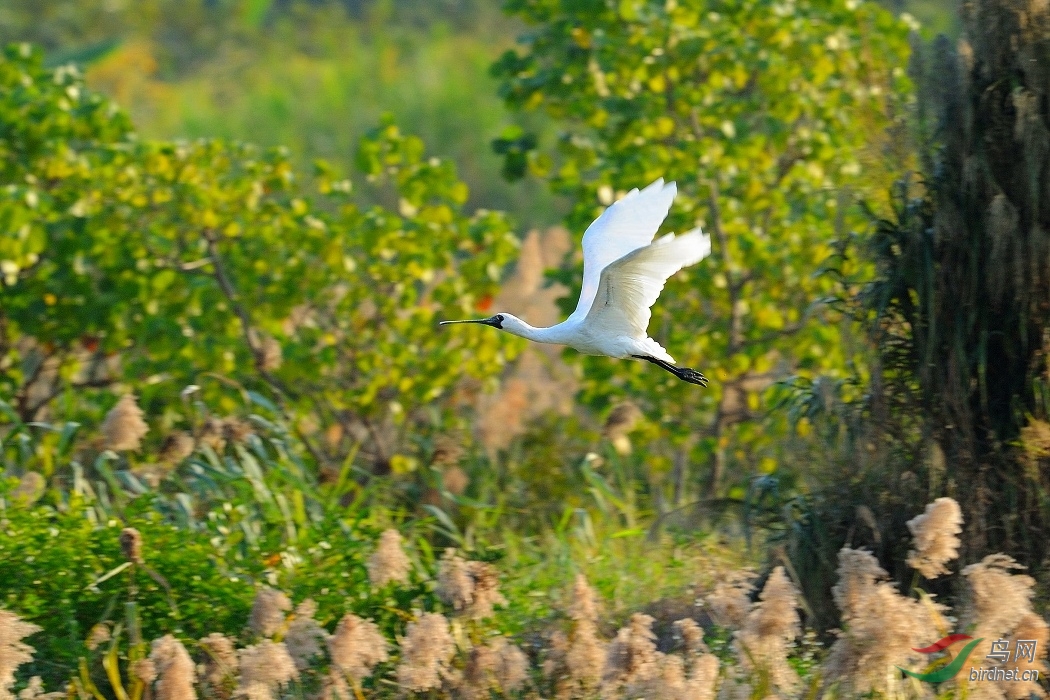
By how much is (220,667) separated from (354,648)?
0.64m

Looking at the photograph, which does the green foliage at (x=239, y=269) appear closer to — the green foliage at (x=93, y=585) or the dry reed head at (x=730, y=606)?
the green foliage at (x=93, y=585)

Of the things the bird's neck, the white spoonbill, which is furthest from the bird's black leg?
the bird's neck

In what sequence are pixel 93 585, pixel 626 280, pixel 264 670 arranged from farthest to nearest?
pixel 93 585, pixel 626 280, pixel 264 670

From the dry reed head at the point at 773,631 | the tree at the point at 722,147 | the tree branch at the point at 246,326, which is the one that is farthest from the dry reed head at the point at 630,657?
the tree branch at the point at 246,326

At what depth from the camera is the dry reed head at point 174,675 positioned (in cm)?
540

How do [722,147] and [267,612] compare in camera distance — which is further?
[722,147]

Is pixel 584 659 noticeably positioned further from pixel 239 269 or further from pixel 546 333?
pixel 239 269

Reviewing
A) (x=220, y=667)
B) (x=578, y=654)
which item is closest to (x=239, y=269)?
(x=220, y=667)

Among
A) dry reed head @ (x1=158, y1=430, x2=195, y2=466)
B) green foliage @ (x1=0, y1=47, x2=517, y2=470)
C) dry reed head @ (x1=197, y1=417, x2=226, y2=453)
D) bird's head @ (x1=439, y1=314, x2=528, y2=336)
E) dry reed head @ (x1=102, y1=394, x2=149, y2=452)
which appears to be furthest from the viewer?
green foliage @ (x1=0, y1=47, x2=517, y2=470)

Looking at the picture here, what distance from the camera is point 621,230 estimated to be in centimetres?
707

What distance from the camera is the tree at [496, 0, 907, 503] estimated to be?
29.2ft

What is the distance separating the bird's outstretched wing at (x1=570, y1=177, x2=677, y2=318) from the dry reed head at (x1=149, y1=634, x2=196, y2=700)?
2375 mm
